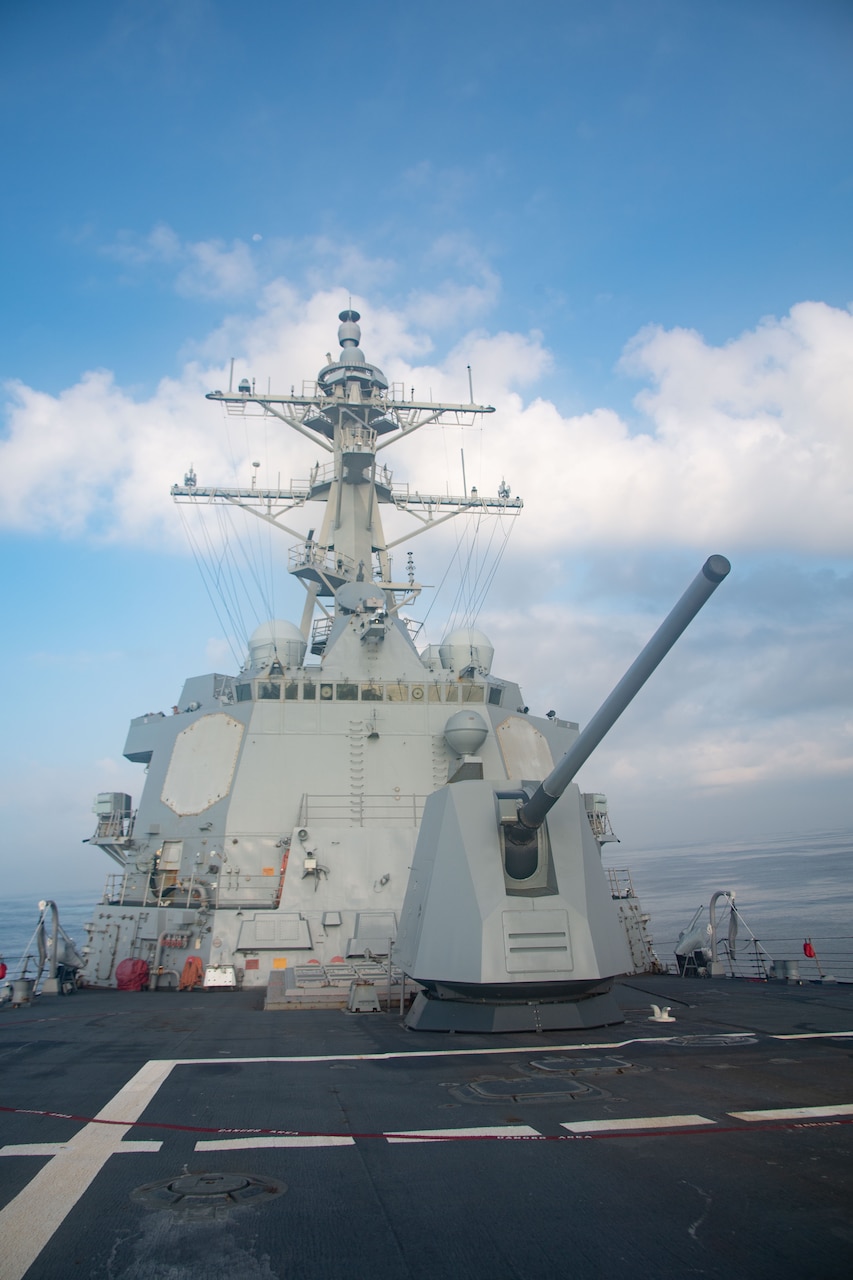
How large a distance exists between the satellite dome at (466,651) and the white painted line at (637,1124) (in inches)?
521

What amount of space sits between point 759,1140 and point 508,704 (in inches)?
521

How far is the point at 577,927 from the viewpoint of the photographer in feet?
23.9

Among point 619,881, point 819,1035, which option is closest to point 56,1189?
point 819,1035

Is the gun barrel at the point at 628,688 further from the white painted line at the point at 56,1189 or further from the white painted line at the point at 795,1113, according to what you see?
the white painted line at the point at 56,1189

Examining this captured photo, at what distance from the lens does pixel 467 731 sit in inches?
523

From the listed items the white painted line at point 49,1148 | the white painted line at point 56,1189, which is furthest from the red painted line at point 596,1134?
the white painted line at point 56,1189

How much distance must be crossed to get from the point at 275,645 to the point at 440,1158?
13.2 meters

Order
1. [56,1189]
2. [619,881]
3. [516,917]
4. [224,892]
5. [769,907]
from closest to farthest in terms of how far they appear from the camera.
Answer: [56,1189]
[516,917]
[224,892]
[619,881]
[769,907]

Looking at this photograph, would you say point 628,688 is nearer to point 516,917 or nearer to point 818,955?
point 516,917

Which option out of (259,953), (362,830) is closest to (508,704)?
(362,830)

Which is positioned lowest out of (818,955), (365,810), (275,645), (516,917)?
(516,917)

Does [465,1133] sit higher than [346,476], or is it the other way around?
[346,476]

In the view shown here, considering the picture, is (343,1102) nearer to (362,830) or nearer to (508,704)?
(362,830)

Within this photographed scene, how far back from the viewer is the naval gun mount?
23.0ft
